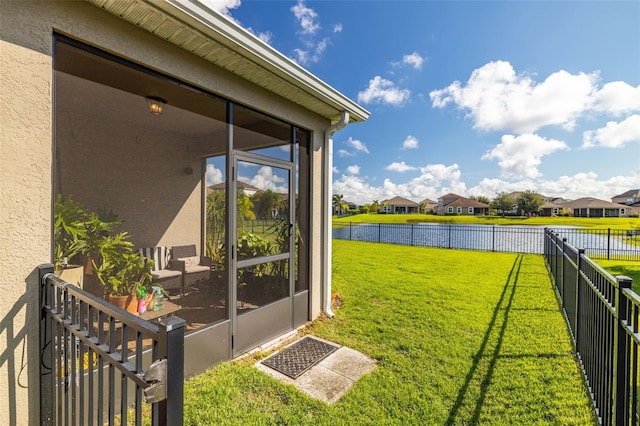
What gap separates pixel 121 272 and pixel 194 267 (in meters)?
0.73

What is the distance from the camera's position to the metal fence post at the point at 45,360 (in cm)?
178

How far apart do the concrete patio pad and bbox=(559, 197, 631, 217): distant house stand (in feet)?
203

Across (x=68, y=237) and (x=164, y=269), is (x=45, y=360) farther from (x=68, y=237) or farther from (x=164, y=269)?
(x=164, y=269)

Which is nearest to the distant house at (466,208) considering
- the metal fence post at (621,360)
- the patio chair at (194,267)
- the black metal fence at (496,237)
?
the black metal fence at (496,237)

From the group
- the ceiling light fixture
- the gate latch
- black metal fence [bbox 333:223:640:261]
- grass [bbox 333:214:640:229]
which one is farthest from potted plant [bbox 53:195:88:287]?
grass [bbox 333:214:640:229]

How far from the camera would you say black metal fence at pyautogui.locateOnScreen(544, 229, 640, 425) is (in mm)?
1603

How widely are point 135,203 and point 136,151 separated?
31.9 inches

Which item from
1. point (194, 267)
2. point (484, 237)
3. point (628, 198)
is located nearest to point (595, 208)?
point (628, 198)

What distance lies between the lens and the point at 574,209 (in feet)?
162

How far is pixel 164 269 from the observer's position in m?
3.66

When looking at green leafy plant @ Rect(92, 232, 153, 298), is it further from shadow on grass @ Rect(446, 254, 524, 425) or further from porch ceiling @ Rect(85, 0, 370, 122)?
shadow on grass @ Rect(446, 254, 524, 425)

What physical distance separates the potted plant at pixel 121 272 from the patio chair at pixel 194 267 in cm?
41

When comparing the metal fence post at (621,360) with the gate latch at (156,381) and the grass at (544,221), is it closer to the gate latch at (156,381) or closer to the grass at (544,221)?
the gate latch at (156,381)

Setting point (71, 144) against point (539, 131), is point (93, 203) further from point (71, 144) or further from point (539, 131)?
point (539, 131)
